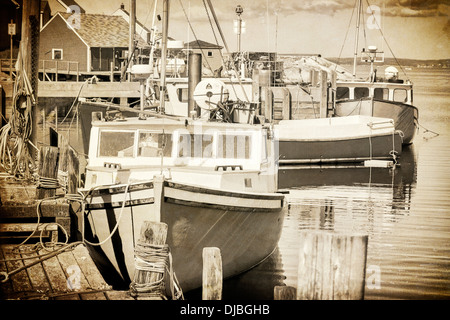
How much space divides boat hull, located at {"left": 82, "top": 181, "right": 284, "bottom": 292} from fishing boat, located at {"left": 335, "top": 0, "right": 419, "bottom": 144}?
13578 millimetres

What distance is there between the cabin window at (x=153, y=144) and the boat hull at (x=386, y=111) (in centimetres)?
1366

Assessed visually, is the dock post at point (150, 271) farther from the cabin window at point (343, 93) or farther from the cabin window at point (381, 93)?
the cabin window at point (343, 93)

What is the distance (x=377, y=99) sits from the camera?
2019 centimetres

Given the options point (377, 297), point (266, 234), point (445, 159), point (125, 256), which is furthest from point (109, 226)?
point (445, 159)

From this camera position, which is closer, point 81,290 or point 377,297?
point 81,290

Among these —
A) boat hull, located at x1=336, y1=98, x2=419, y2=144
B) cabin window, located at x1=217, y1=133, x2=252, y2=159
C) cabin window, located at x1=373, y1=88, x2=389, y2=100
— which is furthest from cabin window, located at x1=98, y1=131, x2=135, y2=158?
→ cabin window, located at x1=373, y1=88, x2=389, y2=100

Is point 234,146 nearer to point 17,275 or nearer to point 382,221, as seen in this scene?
point 17,275

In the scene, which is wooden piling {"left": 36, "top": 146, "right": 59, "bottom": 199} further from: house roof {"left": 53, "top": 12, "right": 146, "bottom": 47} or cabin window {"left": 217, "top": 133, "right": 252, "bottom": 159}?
house roof {"left": 53, "top": 12, "right": 146, "bottom": 47}

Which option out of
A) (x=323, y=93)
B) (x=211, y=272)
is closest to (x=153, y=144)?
(x=211, y=272)

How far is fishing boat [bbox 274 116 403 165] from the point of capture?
54.1 ft

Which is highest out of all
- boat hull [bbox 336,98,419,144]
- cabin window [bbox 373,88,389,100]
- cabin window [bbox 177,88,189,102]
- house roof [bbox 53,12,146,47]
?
house roof [bbox 53,12,146,47]
